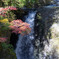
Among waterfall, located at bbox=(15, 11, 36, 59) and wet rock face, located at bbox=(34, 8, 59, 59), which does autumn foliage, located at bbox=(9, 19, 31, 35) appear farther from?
waterfall, located at bbox=(15, 11, 36, 59)

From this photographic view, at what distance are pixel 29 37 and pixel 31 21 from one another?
3.84 feet

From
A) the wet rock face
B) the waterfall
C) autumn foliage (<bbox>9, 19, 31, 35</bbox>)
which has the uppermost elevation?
autumn foliage (<bbox>9, 19, 31, 35</bbox>)

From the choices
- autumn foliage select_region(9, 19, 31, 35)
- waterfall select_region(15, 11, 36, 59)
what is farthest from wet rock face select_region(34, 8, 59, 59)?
autumn foliage select_region(9, 19, 31, 35)

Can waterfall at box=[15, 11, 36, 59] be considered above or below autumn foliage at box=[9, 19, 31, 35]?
below

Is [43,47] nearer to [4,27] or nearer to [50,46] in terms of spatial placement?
[50,46]

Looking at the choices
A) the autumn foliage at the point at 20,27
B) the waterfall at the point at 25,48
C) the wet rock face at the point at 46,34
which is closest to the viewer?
the autumn foliage at the point at 20,27

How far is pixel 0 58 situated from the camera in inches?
149

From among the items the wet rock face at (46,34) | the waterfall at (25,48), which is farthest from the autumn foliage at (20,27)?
the waterfall at (25,48)

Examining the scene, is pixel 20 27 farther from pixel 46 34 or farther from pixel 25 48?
pixel 25 48

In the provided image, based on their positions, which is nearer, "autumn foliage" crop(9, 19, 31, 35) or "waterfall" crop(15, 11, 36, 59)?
"autumn foliage" crop(9, 19, 31, 35)

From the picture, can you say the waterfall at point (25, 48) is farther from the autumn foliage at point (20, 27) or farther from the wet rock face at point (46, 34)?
the autumn foliage at point (20, 27)

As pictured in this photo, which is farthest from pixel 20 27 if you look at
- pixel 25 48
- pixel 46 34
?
pixel 25 48

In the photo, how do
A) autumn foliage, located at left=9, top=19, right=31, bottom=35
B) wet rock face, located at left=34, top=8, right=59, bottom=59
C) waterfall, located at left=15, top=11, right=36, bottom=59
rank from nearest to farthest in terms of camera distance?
autumn foliage, located at left=9, top=19, right=31, bottom=35, wet rock face, located at left=34, top=8, right=59, bottom=59, waterfall, located at left=15, top=11, right=36, bottom=59

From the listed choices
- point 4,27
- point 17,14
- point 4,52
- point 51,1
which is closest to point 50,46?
point 4,52
